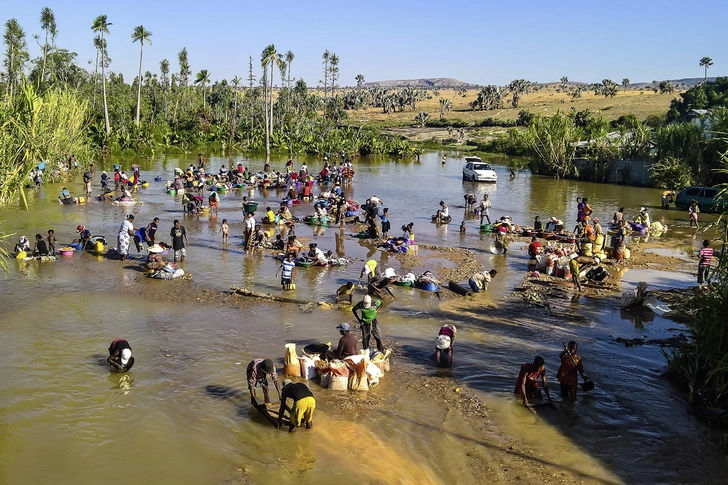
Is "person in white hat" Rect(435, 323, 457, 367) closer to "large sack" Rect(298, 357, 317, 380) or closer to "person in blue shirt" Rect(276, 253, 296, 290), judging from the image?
"large sack" Rect(298, 357, 317, 380)

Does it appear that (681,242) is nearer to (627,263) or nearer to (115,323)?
(627,263)

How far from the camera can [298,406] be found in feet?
29.4

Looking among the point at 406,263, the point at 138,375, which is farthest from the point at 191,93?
the point at 138,375

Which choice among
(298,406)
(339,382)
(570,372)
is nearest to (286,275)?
(339,382)

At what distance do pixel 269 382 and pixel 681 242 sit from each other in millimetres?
19548

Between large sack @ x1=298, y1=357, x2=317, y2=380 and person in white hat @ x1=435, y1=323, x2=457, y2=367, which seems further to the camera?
person in white hat @ x1=435, y1=323, x2=457, y2=367

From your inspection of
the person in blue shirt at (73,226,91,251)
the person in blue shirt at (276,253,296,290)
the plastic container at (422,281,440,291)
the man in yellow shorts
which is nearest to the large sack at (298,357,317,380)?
the man in yellow shorts

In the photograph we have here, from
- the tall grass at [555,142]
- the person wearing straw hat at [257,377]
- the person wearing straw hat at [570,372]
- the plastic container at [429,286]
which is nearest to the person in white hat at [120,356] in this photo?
the person wearing straw hat at [257,377]

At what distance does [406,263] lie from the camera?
1942cm

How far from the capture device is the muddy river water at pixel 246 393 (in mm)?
8406

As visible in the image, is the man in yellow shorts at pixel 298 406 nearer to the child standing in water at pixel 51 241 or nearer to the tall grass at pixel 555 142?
the child standing in water at pixel 51 241

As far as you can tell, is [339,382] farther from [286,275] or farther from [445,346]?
[286,275]

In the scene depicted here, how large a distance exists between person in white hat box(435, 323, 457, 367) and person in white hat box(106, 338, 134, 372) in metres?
5.64

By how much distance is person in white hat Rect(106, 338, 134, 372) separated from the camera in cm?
1076
